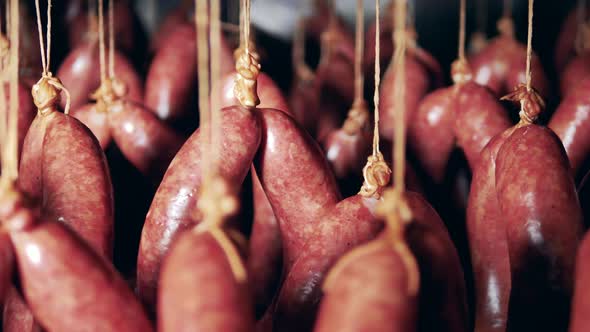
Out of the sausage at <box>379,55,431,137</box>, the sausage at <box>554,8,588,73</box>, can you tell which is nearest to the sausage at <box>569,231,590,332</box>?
the sausage at <box>379,55,431,137</box>

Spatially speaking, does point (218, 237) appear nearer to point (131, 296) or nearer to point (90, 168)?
point (131, 296)

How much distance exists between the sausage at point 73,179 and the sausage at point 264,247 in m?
0.30

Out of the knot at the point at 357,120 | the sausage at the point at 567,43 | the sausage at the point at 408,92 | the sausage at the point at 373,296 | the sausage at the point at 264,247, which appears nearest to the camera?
the sausage at the point at 373,296

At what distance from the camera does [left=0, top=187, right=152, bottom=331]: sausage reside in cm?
78

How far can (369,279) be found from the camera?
0.73 metres

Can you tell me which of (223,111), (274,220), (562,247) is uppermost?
(223,111)

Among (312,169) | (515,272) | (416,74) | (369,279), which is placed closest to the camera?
(369,279)

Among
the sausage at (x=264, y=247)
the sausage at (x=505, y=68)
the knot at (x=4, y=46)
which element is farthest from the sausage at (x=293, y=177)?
the sausage at (x=505, y=68)

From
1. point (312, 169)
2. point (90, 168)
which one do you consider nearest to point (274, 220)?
point (312, 169)

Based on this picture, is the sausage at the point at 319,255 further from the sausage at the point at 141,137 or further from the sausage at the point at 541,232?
the sausage at the point at 141,137

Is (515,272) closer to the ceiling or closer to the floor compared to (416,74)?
closer to the floor

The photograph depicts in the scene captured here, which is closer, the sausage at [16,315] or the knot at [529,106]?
the sausage at [16,315]

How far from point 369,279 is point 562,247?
1.19ft

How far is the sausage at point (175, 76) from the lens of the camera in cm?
159
